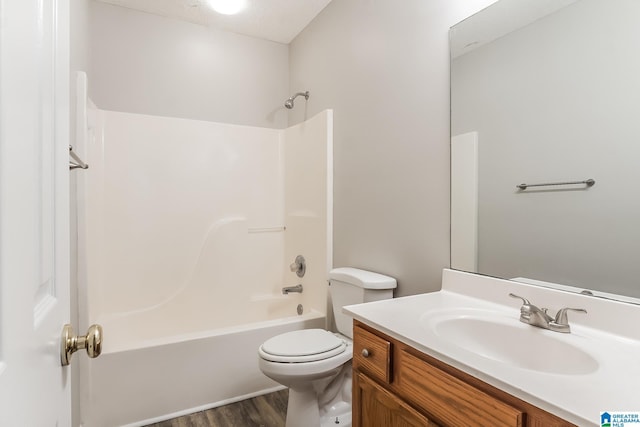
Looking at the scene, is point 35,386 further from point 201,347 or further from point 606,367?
point 201,347

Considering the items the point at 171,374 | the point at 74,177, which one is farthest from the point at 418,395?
the point at 74,177

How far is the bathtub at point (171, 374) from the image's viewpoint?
5.86ft

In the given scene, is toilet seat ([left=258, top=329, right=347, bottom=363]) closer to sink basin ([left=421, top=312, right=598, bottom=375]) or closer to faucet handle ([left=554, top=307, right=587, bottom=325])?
sink basin ([left=421, top=312, right=598, bottom=375])

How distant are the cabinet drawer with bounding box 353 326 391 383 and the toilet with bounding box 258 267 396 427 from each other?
421 millimetres

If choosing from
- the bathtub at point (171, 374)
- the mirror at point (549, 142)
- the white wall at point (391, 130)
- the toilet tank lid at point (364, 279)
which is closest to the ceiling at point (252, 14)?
the white wall at point (391, 130)

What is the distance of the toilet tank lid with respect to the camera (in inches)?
68.4

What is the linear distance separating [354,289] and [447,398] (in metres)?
0.99

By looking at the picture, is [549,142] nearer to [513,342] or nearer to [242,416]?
[513,342]

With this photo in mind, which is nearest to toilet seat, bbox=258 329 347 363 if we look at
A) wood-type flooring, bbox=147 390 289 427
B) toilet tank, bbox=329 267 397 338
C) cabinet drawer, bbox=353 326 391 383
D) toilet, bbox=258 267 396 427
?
toilet, bbox=258 267 396 427

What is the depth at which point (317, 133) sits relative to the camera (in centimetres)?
248

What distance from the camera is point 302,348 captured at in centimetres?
164

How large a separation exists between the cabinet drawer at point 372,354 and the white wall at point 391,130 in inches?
22.1

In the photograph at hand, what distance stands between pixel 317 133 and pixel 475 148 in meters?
1.30

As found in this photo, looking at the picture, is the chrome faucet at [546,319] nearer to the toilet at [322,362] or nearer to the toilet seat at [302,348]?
the toilet at [322,362]
